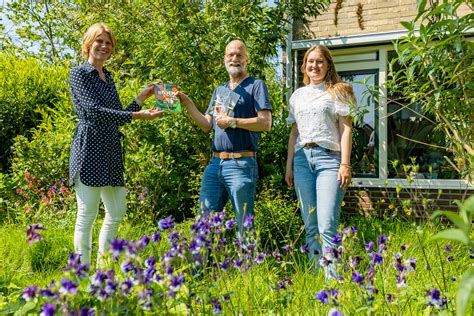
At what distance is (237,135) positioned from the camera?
3.40 meters

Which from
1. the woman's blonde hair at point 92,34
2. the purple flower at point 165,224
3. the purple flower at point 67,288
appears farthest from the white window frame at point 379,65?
the purple flower at point 67,288

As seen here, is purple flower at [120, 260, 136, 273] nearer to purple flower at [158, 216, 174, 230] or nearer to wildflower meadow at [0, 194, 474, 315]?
wildflower meadow at [0, 194, 474, 315]

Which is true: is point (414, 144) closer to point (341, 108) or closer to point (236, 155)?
point (341, 108)

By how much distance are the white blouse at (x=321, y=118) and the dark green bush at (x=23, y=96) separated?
553cm

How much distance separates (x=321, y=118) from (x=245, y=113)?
1.78 feet

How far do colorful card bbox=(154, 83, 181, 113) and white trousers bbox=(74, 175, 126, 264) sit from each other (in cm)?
68

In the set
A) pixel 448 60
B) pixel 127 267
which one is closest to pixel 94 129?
pixel 127 267

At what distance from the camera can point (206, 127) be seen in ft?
12.1

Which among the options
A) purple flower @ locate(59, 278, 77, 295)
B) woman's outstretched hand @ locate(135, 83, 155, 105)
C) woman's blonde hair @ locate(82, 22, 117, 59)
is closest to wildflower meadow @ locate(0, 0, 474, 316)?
purple flower @ locate(59, 278, 77, 295)

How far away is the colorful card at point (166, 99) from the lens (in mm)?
3541

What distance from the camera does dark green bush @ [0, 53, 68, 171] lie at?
8.05m

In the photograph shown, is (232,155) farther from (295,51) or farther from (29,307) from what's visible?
(295,51)

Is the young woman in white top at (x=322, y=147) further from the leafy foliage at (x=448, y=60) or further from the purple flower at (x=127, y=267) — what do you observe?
the purple flower at (x=127, y=267)

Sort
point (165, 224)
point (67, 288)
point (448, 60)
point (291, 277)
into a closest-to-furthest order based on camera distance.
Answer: point (67, 288), point (165, 224), point (448, 60), point (291, 277)
